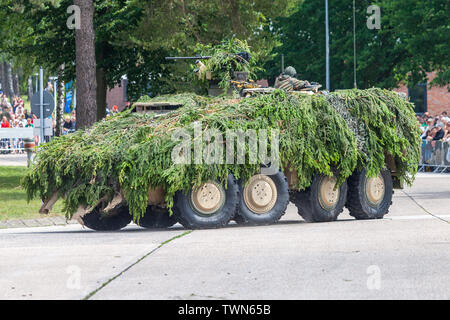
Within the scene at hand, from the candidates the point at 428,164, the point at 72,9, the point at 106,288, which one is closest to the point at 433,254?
the point at 106,288

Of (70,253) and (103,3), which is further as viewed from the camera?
(103,3)

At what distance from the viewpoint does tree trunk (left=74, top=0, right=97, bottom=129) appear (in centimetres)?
2380

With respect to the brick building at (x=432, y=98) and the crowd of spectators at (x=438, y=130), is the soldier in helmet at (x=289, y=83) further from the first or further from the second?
the brick building at (x=432, y=98)

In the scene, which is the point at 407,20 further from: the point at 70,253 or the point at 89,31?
the point at 70,253

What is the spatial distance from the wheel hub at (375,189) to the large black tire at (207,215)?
2.58 metres

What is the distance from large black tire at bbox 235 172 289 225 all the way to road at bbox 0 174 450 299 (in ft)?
0.61

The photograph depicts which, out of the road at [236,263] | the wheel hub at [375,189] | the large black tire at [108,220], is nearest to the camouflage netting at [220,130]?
the wheel hub at [375,189]

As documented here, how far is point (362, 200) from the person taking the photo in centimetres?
1600

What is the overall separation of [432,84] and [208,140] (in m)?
34.5

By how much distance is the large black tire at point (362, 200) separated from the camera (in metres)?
15.9

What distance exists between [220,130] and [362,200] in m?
2.90

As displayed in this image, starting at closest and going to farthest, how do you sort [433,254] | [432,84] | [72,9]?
[433,254]
[72,9]
[432,84]
